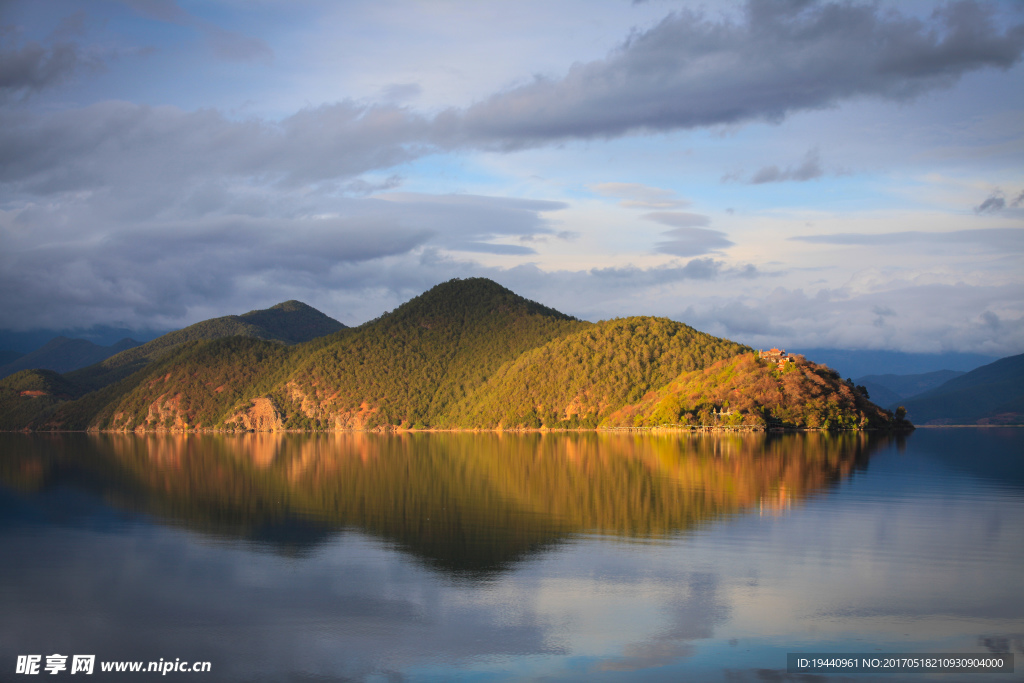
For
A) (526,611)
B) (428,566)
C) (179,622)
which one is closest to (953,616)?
(526,611)

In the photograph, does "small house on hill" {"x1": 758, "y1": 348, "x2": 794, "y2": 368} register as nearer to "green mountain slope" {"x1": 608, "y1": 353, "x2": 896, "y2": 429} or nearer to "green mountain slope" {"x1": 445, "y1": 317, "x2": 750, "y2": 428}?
"green mountain slope" {"x1": 608, "y1": 353, "x2": 896, "y2": 429}

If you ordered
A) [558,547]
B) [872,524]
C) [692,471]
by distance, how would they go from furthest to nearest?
[692,471] < [872,524] < [558,547]

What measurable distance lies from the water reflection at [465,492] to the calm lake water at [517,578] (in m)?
0.31

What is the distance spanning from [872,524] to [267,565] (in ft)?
87.7

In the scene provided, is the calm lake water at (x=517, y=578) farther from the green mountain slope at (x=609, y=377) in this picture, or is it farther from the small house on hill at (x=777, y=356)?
the green mountain slope at (x=609, y=377)

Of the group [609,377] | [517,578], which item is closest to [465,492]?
[517,578]

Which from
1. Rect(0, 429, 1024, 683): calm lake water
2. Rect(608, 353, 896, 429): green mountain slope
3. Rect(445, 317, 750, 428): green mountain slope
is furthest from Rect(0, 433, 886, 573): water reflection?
Rect(445, 317, 750, 428): green mountain slope

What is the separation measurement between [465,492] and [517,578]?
22.5 m

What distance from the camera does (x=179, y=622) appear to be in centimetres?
2242

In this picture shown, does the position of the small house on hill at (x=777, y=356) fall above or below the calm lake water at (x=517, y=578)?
above

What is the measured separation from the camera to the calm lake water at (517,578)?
1942 centimetres

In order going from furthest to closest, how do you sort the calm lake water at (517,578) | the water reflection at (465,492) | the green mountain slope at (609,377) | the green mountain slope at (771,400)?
the green mountain slope at (609,377) → the green mountain slope at (771,400) → the water reflection at (465,492) → the calm lake water at (517,578)

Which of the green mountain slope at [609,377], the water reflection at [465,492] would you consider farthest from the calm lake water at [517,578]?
the green mountain slope at [609,377]

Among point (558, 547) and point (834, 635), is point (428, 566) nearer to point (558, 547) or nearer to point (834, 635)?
point (558, 547)
